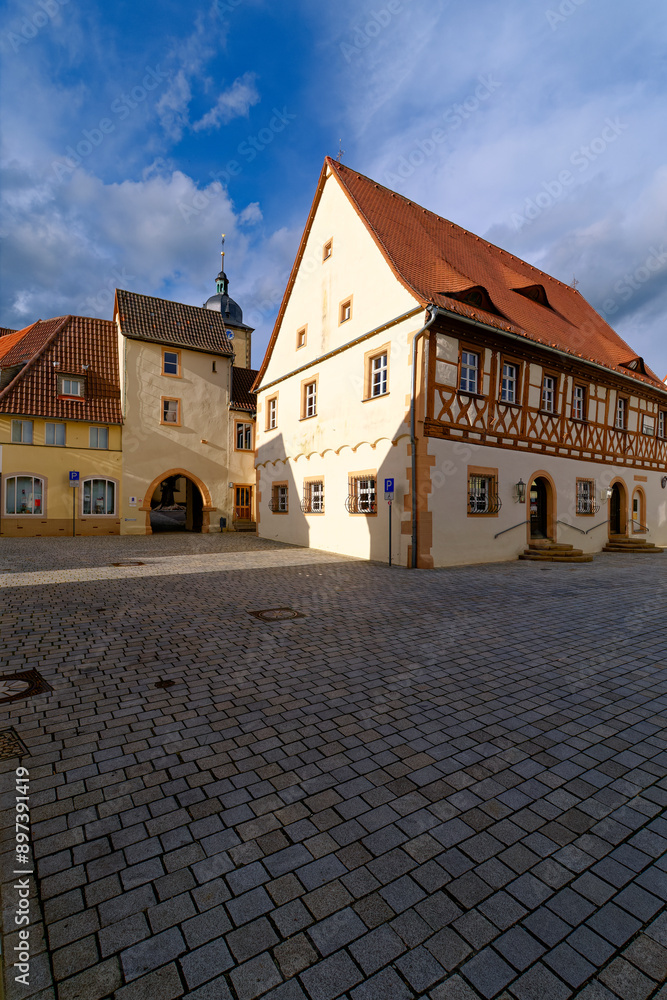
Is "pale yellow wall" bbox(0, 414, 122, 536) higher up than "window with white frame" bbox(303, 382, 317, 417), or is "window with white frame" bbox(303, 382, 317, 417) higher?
"window with white frame" bbox(303, 382, 317, 417)

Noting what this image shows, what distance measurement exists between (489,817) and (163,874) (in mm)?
1725

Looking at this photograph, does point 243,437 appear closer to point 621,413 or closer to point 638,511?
point 621,413

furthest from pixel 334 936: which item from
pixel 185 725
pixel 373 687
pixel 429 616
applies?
pixel 429 616

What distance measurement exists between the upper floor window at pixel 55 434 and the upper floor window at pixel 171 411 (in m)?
4.37

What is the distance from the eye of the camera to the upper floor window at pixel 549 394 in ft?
55.1

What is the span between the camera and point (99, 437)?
74.5 ft

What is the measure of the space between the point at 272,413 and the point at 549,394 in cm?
1119

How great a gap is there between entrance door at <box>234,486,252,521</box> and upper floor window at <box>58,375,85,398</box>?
27.7ft

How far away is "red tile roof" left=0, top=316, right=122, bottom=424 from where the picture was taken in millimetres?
21562

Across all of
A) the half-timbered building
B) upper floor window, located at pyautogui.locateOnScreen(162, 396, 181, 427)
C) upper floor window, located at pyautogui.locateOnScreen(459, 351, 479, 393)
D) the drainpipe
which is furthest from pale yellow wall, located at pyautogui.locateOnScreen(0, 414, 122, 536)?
upper floor window, located at pyautogui.locateOnScreen(459, 351, 479, 393)

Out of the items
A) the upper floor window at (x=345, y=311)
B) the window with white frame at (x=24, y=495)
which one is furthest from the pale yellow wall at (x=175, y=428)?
the upper floor window at (x=345, y=311)

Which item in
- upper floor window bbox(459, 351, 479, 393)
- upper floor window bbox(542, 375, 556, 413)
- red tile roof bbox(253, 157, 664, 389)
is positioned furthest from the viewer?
upper floor window bbox(542, 375, 556, 413)

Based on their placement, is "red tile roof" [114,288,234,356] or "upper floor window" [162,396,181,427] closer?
"red tile roof" [114,288,234,356]

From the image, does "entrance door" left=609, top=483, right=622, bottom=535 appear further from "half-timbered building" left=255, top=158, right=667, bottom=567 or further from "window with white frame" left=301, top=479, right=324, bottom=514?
"window with white frame" left=301, top=479, right=324, bottom=514
